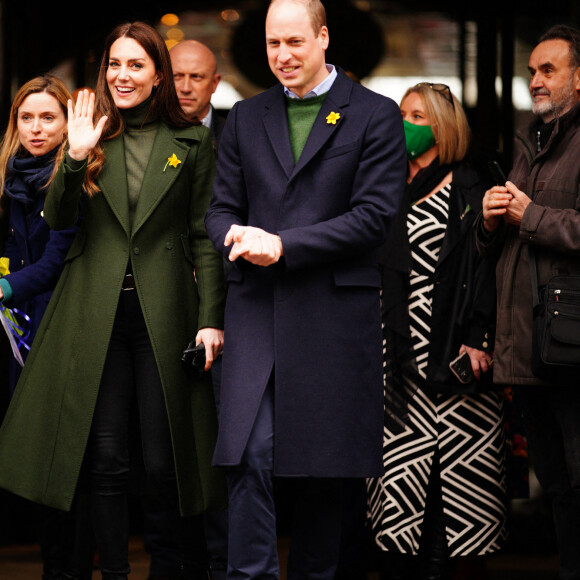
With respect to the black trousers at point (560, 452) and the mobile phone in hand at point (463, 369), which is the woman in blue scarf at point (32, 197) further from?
the black trousers at point (560, 452)

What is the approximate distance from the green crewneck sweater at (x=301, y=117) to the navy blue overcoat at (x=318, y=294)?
0.18 ft

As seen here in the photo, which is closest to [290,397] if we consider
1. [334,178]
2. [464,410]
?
[334,178]

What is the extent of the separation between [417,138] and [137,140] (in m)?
1.42

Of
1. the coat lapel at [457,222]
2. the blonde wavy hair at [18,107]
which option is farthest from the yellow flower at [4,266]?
the coat lapel at [457,222]

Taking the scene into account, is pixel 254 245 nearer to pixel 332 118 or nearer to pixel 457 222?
pixel 332 118

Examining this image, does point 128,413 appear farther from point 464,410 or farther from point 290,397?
point 464,410

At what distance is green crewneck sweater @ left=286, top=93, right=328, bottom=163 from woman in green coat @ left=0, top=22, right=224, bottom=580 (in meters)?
0.52

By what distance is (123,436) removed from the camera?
14.2 feet

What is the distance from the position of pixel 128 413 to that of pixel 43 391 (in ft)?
1.06

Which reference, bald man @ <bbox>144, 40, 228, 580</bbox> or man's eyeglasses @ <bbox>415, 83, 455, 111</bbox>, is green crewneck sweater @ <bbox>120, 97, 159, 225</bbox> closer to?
bald man @ <bbox>144, 40, 228, 580</bbox>

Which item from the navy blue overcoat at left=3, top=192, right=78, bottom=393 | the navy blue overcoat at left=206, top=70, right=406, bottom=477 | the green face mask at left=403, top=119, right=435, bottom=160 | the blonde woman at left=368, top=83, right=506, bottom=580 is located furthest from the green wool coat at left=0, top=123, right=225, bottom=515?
the green face mask at left=403, top=119, right=435, bottom=160

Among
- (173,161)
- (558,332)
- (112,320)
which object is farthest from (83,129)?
(558,332)

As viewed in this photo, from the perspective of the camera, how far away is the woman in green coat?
432 cm

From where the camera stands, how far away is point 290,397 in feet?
13.1
